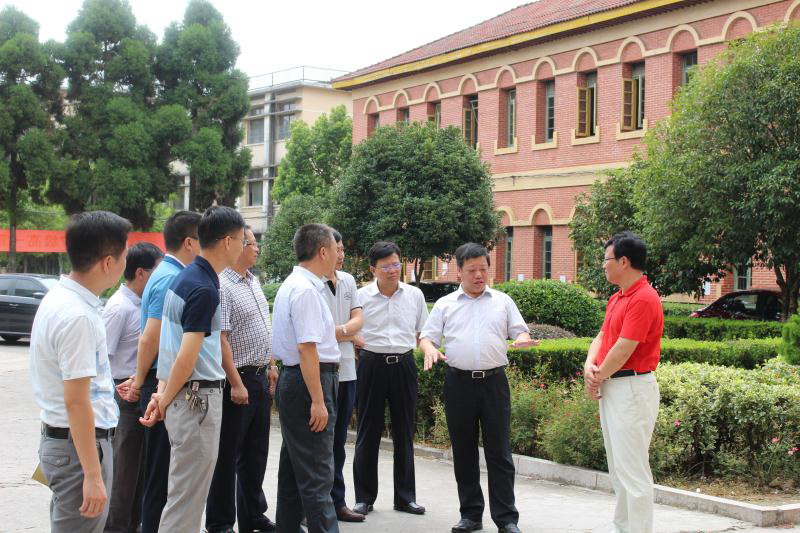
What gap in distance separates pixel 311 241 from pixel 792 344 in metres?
6.97

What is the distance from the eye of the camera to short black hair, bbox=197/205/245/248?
18.8 feet

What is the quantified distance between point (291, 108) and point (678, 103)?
41406 millimetres

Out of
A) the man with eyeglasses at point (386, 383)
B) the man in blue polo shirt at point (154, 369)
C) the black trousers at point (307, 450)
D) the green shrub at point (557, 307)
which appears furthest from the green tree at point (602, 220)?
the black trousers at point (307, 450)

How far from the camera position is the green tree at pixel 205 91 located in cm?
4344

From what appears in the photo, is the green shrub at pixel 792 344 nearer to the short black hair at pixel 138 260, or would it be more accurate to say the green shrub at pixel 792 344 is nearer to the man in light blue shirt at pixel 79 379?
the short black hair at pixel 138 260

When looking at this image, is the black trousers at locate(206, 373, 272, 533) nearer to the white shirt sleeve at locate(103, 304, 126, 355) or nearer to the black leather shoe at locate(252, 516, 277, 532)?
the black leather shoe at locate(252, 516, 277, 532)

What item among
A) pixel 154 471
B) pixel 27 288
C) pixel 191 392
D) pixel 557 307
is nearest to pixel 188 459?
pixel 191 392

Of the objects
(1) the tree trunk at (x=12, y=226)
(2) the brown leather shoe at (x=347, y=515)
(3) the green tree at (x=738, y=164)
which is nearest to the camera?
(2) the brown leather shoe at (x=347, y=515)

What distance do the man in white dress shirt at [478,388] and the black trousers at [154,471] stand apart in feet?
6.49

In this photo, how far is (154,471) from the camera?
21.2ft

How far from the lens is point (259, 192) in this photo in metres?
62.7

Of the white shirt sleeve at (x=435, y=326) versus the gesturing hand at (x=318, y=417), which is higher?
the white shirt sleeve at (x=435, y=326)

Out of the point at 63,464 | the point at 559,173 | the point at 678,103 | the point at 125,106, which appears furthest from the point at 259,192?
the point at 63,464

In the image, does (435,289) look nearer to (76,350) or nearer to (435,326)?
(435,326)
